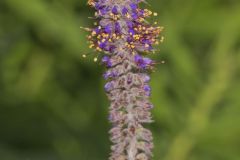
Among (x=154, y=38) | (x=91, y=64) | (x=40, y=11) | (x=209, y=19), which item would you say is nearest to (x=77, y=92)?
(x=91, y=64)

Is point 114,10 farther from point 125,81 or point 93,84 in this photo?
point 93,84

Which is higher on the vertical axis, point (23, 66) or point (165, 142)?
point (23, 66)

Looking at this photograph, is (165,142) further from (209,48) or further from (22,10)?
(22,10)

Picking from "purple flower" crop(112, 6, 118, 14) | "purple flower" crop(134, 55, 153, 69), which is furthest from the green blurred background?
"purple flower" crop(112, 6, 118, 14)

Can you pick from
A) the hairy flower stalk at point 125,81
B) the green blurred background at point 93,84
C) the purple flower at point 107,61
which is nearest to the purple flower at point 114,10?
the hairy flower stalk at point 125,81

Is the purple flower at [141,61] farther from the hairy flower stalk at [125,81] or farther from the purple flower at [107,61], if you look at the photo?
the purple flower at [107,61]
